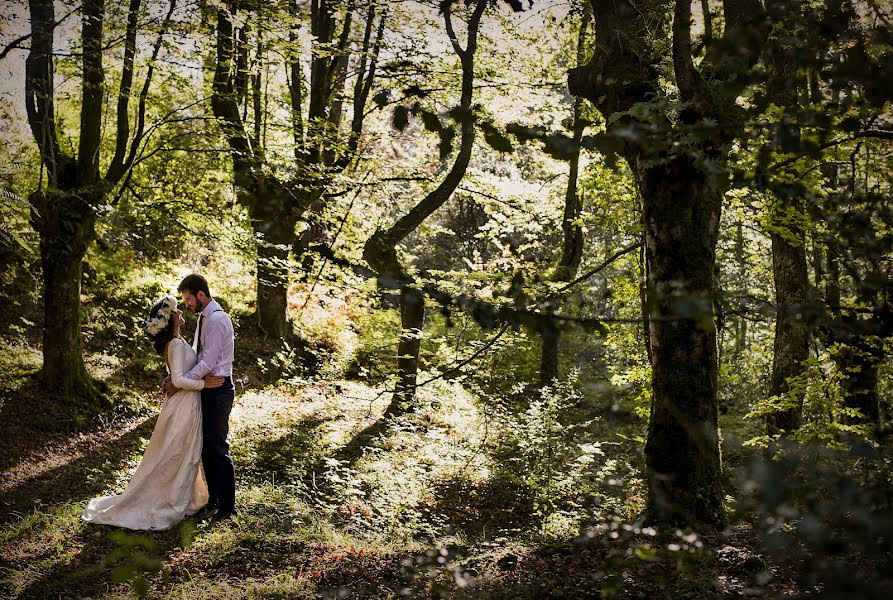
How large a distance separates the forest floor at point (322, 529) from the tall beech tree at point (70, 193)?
2.15 ft

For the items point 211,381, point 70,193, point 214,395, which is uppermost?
point 70,193

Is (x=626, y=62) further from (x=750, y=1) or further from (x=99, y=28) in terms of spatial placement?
(x=99, y=28)

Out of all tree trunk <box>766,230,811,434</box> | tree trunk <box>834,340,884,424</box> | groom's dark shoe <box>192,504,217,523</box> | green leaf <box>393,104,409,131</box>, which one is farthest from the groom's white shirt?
tree trunk <box>766,230,811,434</box>

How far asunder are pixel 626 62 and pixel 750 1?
121 centimetres

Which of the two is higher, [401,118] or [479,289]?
[401,118]

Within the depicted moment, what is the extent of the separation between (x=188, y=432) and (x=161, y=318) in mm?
1138

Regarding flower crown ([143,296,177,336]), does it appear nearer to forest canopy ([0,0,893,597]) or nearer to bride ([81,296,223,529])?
bride ([81,296,223,529])

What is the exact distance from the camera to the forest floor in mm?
3795

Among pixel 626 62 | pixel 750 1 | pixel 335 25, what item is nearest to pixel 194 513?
pixel 626 62

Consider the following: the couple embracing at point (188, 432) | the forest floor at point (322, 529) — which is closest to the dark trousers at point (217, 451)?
the couple embracing at point (188, 432)

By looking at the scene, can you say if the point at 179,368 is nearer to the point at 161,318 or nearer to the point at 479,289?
the point at 161,318

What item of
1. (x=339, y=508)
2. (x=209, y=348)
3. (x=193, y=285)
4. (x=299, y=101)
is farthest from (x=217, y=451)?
(x=299, y=101)

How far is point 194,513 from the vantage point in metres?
6.46

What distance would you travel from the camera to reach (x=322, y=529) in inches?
255
